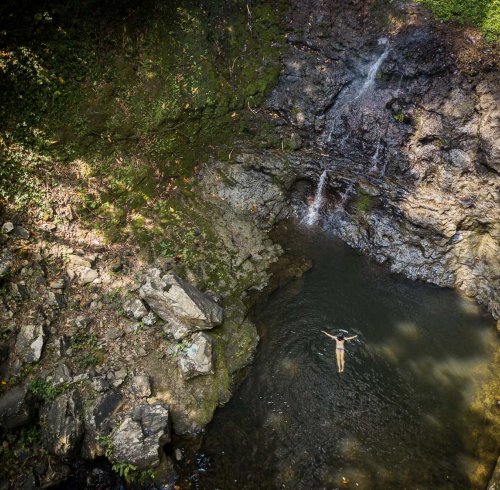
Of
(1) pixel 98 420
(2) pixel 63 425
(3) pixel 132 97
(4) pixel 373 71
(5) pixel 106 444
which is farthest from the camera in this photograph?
(4) pixel 373 71

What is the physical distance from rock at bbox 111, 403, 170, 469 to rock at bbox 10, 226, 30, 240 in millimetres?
4487

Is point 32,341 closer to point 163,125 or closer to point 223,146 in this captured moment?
point 163,125

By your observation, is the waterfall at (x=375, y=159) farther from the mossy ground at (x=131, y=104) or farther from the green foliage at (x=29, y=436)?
the green foliage at (x=29, y=436)

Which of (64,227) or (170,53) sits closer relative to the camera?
(64,227)

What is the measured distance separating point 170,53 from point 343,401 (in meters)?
10.2

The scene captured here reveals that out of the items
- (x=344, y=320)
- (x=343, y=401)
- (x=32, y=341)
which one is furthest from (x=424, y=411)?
(x=32, y=341)

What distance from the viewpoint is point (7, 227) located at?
7551 mm

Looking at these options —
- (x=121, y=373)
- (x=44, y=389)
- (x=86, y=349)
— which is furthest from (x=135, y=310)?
(x=44, y=389)

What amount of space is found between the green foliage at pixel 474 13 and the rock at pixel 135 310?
38.1 ft

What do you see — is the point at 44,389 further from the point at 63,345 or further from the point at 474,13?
the point at 474,13

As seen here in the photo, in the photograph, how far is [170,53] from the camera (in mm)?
9773

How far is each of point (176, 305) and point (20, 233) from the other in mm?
3779

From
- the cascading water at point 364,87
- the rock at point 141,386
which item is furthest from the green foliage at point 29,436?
the cascading water at point 364,87

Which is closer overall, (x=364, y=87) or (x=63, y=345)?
(x=63, y=345)
